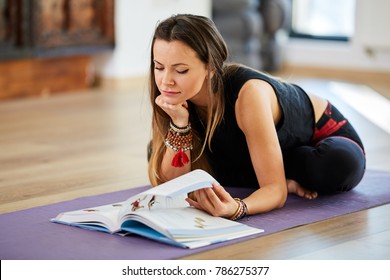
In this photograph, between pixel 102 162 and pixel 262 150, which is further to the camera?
pixel 102 162

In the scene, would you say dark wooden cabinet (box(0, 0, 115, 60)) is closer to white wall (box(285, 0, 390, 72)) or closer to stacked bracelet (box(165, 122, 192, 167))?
white wall (box(285, 0, 390, 72))

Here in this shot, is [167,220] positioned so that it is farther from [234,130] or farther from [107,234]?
[234,130]

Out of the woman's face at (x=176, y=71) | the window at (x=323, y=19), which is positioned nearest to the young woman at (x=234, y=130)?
the woman's face at (x=176, y=71)

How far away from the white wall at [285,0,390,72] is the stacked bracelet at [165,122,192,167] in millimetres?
3284

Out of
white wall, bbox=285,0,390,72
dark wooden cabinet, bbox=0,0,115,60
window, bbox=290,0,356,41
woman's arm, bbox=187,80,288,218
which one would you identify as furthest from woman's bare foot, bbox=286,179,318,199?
window, bbox=290,0,356,41

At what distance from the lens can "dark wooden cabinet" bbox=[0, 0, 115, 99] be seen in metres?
4.48

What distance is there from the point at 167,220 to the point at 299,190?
0.62m

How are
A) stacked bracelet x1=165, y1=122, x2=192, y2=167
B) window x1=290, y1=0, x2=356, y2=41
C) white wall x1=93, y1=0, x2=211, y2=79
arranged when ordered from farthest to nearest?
window x1=290, y1=0, x2=356, y2=41, white wall x1=93, y1=0, x2=211, y2=79, stacked bracelet x1=165, y1=122, x2=192, y2=167

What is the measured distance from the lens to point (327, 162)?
2.38 m

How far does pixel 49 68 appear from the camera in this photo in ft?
15.7

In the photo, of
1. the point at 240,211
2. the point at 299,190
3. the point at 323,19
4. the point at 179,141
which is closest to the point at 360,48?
the point at 323,19
